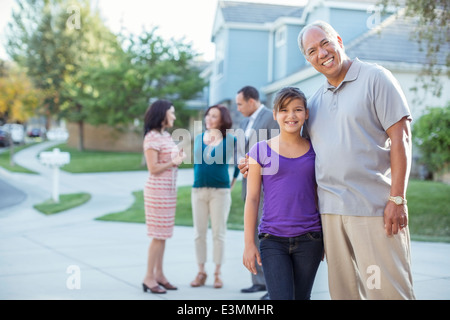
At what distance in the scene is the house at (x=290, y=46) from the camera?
15359 millimetres

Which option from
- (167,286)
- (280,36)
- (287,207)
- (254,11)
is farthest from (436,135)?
(254,11)

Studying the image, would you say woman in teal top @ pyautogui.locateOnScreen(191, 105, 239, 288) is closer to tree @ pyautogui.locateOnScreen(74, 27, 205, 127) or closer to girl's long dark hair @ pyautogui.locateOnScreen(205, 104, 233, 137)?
girl's long dark hair @ pyautogui.locateOnScreen(205, 104, 233, 137)

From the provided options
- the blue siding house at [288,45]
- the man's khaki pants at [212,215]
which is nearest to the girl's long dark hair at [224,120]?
the man's khaki pants at [212,215]

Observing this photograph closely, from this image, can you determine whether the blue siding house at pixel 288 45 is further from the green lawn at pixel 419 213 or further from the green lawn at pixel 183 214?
the green lawn at pixel 183 214

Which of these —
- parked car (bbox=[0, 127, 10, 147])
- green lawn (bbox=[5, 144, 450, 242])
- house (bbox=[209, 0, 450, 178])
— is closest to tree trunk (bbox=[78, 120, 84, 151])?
parked car (bbox=[0, 127, 10, 147])

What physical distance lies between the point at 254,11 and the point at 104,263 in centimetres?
1789

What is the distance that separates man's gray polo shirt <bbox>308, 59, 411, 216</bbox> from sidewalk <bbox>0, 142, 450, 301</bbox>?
2.25 meters

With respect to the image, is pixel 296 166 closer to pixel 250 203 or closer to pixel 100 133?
pixel 250 203

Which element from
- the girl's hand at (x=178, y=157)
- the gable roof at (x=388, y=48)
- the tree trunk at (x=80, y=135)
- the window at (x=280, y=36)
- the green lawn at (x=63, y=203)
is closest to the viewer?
the girl's hand at (x=178, y=157)

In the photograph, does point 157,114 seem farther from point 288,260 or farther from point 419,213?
point 419,213

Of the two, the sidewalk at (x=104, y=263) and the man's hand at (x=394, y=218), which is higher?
the man's hand at (x=394, y=218)

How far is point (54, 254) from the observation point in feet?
22.7

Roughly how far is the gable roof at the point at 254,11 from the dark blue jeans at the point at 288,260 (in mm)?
18624
